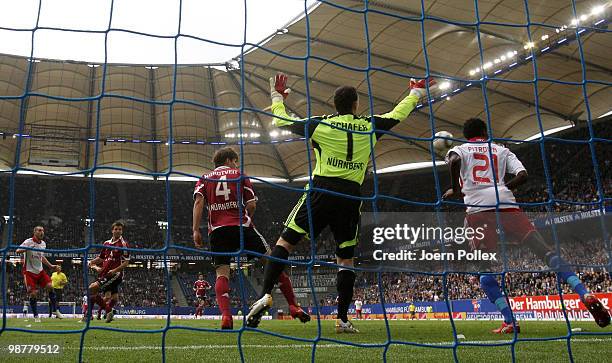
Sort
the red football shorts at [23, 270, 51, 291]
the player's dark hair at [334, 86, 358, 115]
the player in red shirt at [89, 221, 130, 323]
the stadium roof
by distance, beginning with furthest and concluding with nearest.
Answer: the stadium roof < the red football shorts at [23, 270, 51, 291] < the player in red shirt at [89, 221, 130, 323] < the player's dark hair at [334, 86, 358, 115]

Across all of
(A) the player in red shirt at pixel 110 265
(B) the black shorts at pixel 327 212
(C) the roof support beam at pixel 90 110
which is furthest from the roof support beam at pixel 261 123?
(B) the black shorts at pixel 327 212

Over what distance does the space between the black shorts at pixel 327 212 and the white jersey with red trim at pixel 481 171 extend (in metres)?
1.26

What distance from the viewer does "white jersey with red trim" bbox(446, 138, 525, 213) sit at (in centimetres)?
536

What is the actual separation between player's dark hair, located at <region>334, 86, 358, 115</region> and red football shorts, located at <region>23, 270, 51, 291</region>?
871 cm

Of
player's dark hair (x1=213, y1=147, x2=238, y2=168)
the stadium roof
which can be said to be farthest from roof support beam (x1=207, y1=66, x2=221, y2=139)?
player's dark hair (x1=213, y1=147, x2=238, y2=168)

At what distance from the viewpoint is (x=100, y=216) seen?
122ft

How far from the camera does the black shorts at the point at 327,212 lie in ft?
14.9

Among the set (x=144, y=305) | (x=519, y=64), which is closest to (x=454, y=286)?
(x=519, y=64)

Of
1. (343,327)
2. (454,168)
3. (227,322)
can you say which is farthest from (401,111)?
(227,322)

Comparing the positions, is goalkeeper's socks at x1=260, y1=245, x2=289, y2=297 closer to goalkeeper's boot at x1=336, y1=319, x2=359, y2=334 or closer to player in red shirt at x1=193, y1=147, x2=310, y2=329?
player in red shirt at x1=193, y1=147, x2=310, y2=329

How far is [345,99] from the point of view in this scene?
4.88 meters

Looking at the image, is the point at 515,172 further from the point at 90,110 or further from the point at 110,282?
the point at 90,110

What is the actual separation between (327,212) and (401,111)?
1.03 m

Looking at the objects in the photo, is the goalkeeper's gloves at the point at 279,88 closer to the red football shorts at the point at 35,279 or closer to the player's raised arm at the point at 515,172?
the player's raised arm at the point at 515,172
